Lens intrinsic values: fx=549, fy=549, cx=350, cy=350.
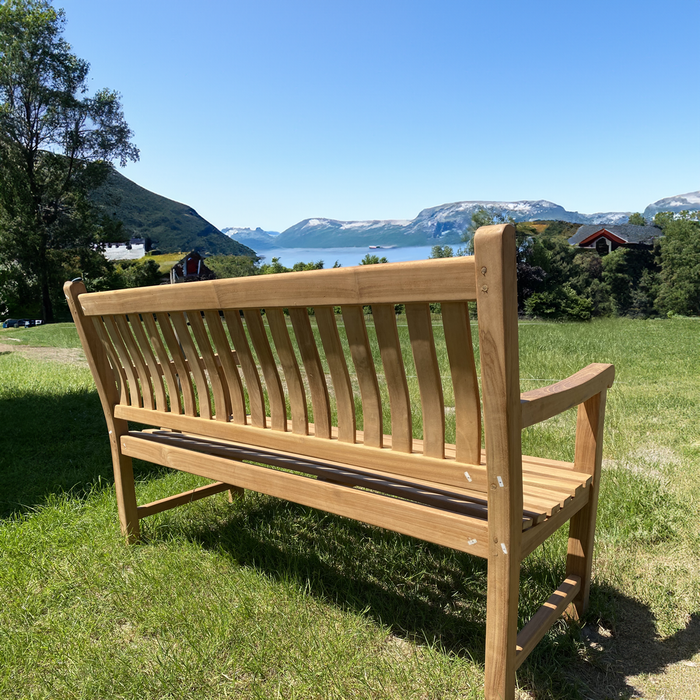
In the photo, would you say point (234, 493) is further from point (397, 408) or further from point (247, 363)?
point (397, 408)

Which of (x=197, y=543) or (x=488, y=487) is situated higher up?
(x=488, y=487)

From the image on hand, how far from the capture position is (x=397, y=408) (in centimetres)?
142

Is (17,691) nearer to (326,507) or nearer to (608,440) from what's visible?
(326,507)

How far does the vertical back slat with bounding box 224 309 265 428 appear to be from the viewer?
1.67 metres

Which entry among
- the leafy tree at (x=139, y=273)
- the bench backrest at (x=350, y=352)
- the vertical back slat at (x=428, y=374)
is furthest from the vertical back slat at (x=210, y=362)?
the leafy tree at (x=139, y=273)

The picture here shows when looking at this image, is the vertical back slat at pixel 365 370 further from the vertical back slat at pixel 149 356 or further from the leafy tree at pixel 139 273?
the leafy tree at pixel 139 273

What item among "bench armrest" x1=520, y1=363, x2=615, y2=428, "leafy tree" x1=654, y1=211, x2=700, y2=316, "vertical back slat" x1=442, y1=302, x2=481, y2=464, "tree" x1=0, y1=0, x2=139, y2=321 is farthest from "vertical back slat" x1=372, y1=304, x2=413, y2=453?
"leafy tree" x1=654, y1=211, x2=700, y2=316

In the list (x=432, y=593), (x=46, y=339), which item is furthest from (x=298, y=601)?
(x=46, y=339)

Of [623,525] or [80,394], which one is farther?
[80,394]

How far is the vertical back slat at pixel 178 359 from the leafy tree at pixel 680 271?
67.8m

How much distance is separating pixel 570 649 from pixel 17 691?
1665 millimetres

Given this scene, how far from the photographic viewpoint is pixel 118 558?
7.57 feet

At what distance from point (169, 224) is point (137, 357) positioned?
114 meters

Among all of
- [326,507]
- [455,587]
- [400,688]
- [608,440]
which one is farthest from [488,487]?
[608,440]
